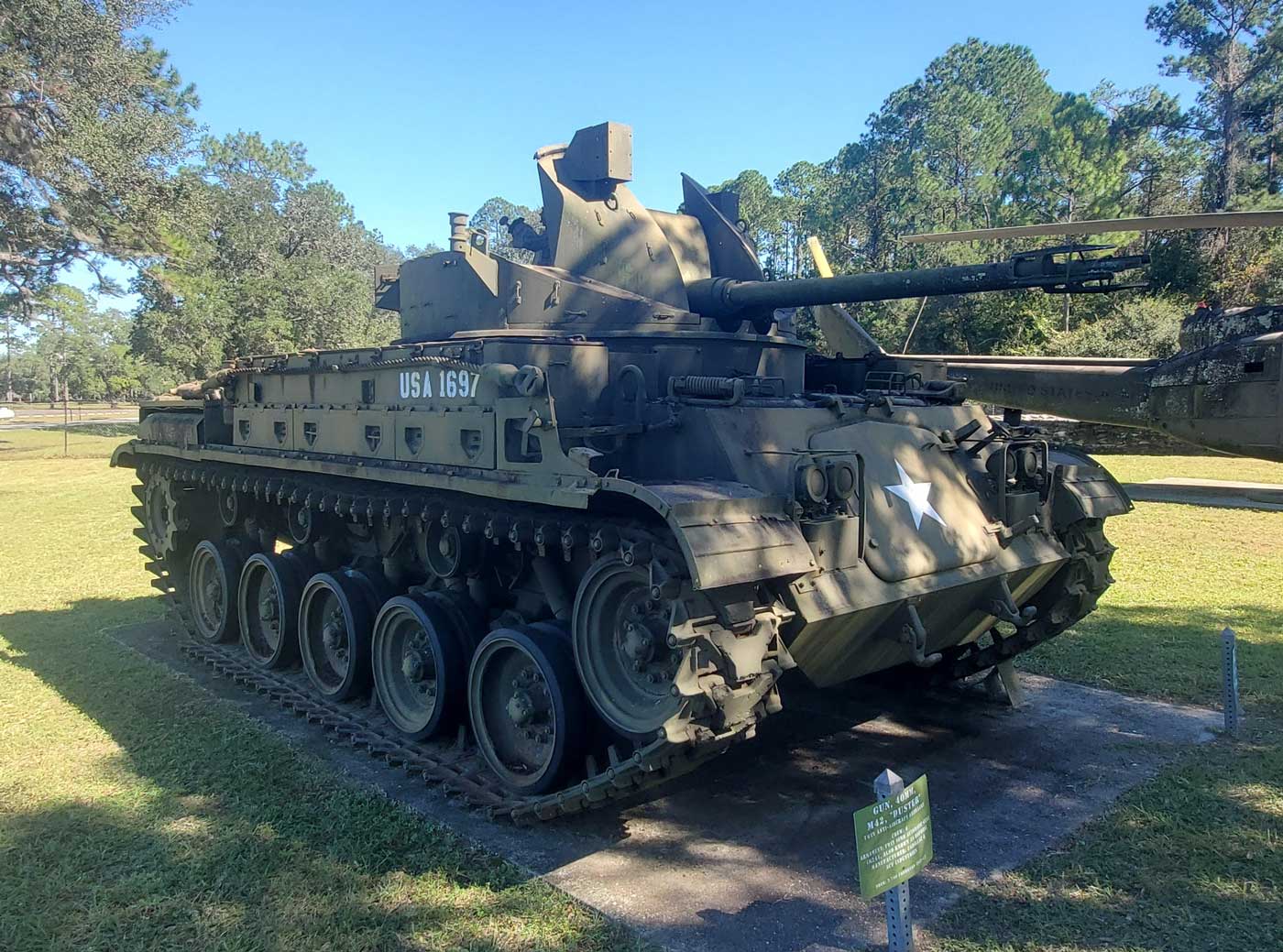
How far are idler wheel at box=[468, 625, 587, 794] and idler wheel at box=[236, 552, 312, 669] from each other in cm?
294

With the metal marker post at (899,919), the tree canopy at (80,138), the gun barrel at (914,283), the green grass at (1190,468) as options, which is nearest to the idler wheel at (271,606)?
the gun barrel at (914,283)

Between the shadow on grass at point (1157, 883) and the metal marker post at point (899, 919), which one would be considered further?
the shadow on grass at point (1157, 883)

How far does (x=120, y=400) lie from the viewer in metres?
94.9

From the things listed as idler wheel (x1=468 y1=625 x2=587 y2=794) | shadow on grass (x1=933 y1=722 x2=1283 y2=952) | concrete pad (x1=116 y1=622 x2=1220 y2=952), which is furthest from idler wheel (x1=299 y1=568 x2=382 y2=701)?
shadow on grass (x1=933 y1=722 x2=1283 y2=952)

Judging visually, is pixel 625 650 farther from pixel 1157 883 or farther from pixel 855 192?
pixel 855 192

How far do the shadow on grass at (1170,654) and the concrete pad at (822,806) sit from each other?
450mm

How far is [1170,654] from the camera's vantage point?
9086mm

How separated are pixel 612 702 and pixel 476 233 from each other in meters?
3.99

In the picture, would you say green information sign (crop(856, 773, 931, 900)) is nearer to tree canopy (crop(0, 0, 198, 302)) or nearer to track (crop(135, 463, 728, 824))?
track (crop(135, 463, 728, 824))

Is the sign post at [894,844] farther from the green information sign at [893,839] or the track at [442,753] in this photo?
the track at [442,753]

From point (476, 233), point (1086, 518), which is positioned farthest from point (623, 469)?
point (1086, 518)

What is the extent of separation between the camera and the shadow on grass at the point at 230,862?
4.62m

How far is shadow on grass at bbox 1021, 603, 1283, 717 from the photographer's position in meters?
8.12

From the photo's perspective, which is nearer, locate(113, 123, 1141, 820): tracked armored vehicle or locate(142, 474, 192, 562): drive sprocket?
locate(113, 123, 1141, 820): tracked armored vehicle
